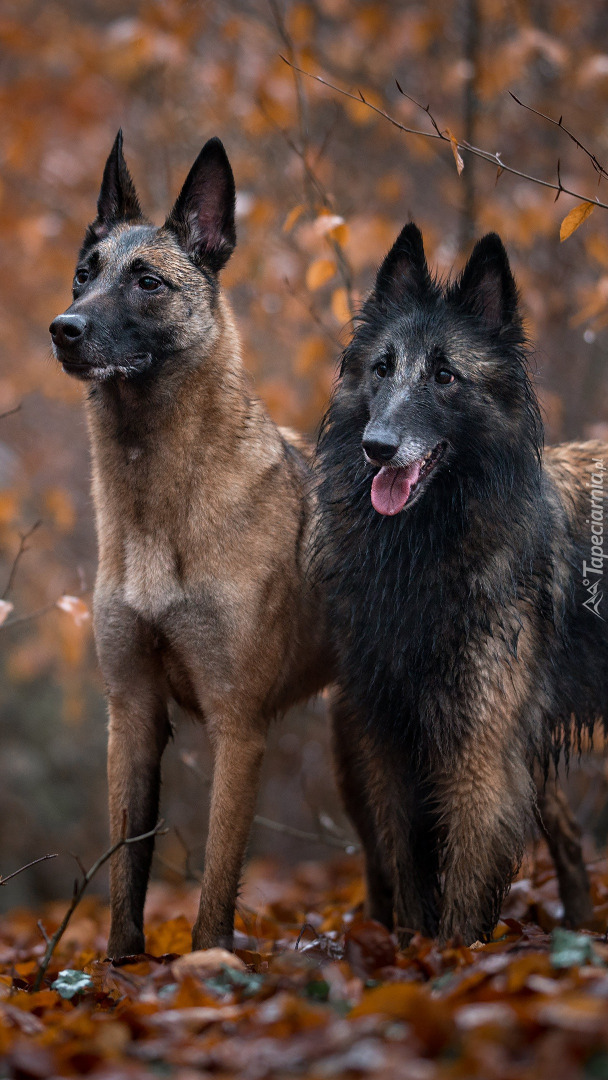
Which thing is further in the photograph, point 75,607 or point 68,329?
point 75,607

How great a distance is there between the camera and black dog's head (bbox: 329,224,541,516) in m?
3.42

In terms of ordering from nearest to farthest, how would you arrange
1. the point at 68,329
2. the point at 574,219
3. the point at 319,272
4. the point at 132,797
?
the point at 574,219, the point at 68,329, the point at 132,797, the point at 319,272

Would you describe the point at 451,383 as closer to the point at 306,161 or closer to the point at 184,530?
the point at 184,530

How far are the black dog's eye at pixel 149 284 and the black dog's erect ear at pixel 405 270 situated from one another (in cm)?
88

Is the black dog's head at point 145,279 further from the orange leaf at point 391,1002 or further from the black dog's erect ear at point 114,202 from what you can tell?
the orange leaf at point 391,1002

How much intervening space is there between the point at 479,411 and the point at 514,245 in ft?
15.2

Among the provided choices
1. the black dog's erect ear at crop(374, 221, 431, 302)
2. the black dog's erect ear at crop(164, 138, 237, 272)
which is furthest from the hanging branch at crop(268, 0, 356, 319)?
→ the black dog's erect ear at crop(374, 221, 431, 302)

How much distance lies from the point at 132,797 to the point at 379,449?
5.91 ft

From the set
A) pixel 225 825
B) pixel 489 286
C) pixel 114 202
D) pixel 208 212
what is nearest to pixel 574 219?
pixel 489 286

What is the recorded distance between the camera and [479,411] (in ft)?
11.5

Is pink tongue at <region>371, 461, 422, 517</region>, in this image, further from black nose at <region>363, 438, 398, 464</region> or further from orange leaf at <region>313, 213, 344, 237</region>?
orange leaf at <region>313, 213, 344, 237</region>

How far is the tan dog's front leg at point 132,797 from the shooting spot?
385cm

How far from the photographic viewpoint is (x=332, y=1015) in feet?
7.21

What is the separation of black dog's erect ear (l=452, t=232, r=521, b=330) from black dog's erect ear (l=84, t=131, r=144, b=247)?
1521 millimetres
